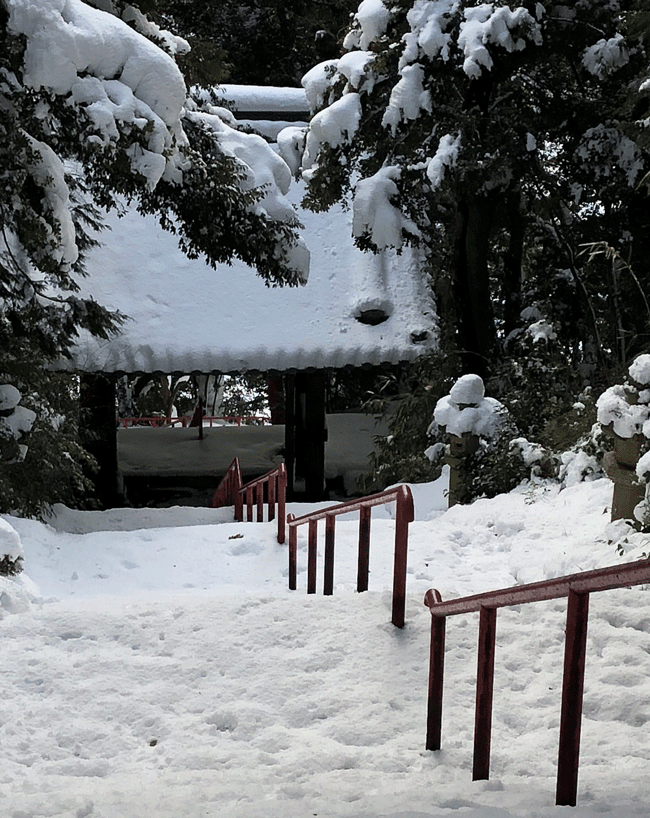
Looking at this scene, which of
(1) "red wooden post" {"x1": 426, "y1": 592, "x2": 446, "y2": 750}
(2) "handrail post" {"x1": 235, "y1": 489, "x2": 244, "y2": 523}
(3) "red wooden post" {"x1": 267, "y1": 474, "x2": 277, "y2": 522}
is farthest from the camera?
(2) "handrail post" {"x1": 235, "y1": 489, "x2": 244, "y2": 523}

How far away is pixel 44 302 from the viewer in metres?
9.12

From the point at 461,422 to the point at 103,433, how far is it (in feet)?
20.2

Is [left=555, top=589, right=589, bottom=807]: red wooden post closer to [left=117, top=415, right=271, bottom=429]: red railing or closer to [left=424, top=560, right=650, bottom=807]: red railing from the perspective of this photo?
[left=424, top=560, right=650, bottom=807]: red railing

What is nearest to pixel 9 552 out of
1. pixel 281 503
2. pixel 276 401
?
pixel 281 503

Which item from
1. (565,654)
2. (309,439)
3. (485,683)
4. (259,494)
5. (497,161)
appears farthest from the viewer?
(309,439)

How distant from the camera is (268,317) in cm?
1255

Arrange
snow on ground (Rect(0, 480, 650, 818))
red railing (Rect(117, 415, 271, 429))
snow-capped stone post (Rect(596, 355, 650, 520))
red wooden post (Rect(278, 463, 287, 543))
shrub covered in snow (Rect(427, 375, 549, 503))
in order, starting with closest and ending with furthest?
1. snow on ground (Rect(0, 480, 650, 818))
2. snow-capped stone post (Rect(596, 355, 650, 520))
3. red wooden post (Rect(278, 463, 287, 543))
4. shrub covered in snow (Rect(427, 375, 549, 503))
5. red railing (Rect(117, 415, 271, 429))

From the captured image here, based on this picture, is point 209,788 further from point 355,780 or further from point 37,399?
point 37,399

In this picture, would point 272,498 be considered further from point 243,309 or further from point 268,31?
point 268,31

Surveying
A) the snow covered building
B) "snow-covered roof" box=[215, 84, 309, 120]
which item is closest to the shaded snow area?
the snow covered building

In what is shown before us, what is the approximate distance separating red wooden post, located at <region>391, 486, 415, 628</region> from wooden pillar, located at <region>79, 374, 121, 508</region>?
341 inches

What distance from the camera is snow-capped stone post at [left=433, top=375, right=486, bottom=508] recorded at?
8438mm

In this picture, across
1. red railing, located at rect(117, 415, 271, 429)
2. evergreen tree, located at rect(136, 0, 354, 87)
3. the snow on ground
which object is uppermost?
evergreen tree, located at rect(136, 0, 354, 87)

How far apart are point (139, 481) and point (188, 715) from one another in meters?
11.6
